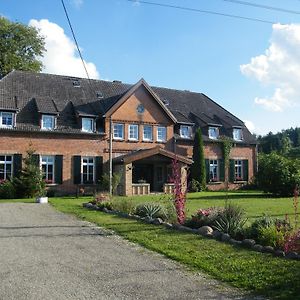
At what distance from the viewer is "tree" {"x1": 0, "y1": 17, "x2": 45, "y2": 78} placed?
1761 inches

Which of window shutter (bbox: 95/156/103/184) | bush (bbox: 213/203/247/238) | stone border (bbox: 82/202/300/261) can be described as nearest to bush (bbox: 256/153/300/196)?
window shutter (bbox: 95/156/103/184)

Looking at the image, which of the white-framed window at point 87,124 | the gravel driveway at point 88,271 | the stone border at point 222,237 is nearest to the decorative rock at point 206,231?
the stone border at point 222,237

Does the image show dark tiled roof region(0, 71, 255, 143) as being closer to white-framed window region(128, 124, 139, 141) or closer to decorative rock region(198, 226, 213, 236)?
white-framed window region(128, 124, 139, 141)

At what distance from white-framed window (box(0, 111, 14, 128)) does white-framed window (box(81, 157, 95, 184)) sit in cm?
583

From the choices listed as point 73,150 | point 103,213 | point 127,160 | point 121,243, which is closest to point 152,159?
point 127,160

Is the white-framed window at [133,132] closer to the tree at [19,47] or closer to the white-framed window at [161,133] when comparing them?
the white-framed window at [161,133]

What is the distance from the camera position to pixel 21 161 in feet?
97.8

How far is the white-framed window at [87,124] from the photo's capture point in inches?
1275

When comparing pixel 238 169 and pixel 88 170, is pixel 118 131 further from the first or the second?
pixel 238 169

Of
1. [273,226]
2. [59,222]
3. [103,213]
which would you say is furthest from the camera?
[103,213]

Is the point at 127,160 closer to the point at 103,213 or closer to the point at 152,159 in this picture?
the point at 152,159

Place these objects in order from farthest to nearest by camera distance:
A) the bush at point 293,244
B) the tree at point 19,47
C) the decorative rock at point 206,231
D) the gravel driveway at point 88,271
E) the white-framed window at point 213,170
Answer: the tree at point 19,47, the white-framed window at point 213,170, the decorative rock at point 206,231, the bush at point 293,244, the gravel driveway at point 88,271

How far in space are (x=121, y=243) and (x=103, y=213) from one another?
273 inches

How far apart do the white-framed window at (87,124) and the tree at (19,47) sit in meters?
16.2
